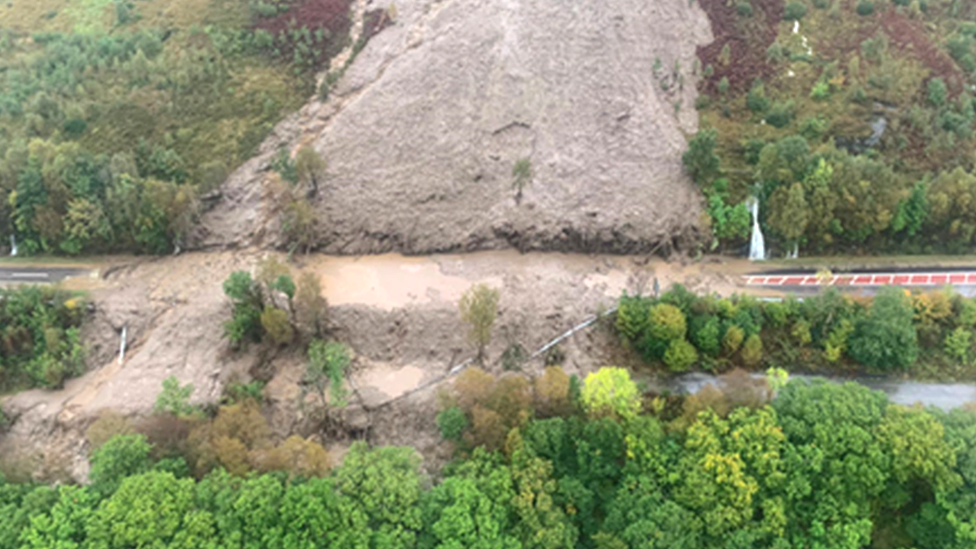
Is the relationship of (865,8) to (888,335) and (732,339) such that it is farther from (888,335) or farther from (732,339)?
(732,339)

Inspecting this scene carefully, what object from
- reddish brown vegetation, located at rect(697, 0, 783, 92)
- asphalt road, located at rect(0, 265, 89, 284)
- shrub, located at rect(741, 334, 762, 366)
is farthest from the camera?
reddish brown vegetation, located at rect(697, 0, 783, 92)

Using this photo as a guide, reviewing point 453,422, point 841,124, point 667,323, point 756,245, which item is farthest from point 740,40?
point 453,422

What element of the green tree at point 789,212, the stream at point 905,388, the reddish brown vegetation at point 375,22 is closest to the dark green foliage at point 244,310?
the stream at point 905,388

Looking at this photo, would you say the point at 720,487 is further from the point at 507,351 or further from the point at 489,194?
the point at 489,194

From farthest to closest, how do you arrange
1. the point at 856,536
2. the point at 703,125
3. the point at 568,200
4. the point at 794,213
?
the point at 703,125 → the point at 568,200 → the point at 794,213 → the point at 856,536

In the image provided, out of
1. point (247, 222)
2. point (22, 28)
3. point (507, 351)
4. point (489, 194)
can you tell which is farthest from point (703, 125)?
point (22, 28)

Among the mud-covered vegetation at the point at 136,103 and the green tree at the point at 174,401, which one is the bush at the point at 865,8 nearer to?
the mud-covered vegetation at the point at 136,103

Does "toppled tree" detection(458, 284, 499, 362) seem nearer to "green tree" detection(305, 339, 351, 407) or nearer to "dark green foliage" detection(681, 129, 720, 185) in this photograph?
"green tree" detection(305, 339, 351, 407)

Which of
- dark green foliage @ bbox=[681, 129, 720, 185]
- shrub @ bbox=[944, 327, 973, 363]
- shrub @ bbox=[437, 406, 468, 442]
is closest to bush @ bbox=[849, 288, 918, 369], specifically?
shrub @ bbox=[944, 327, 973, 363]
